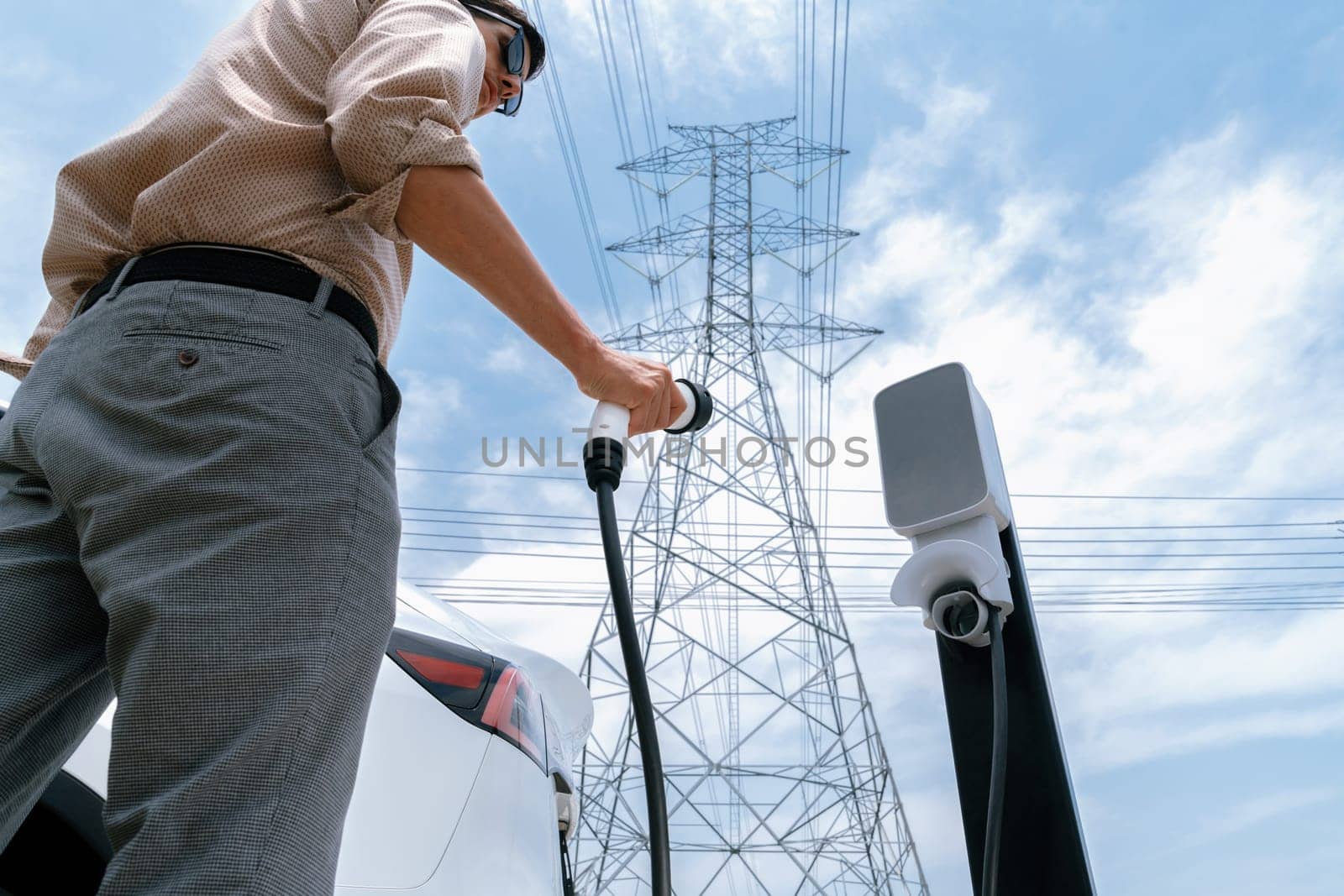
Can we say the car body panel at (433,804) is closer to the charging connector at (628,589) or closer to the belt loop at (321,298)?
the charging connector at (628,589)

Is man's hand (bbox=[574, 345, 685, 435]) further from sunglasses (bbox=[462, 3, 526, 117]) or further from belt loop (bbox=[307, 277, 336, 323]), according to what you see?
sunglasses (bbox=[462, 3, 526, 117])

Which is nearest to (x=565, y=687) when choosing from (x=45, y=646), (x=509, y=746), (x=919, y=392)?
(x=509, y=746)

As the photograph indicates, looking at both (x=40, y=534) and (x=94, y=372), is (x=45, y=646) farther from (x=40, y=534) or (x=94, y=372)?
(x=94, y=372)

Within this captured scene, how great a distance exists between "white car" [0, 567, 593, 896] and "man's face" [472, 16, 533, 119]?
25.7 inches

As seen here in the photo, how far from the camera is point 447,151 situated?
2.35ft

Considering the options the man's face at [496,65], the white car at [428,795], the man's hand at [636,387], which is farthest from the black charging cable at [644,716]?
the man's face at [496,65]

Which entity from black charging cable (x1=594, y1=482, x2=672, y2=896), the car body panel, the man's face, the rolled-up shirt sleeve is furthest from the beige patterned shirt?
the car body panel

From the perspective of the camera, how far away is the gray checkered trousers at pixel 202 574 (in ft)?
1.76

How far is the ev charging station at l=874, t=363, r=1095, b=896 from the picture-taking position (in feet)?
2.71

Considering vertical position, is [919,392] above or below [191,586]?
above

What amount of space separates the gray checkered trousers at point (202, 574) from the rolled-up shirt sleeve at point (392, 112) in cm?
10

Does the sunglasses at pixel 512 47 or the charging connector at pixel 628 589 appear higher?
the sunglasses at pixel 512 47

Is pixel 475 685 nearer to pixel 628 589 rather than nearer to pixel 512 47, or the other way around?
pixel 628 589

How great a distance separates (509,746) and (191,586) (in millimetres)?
696
